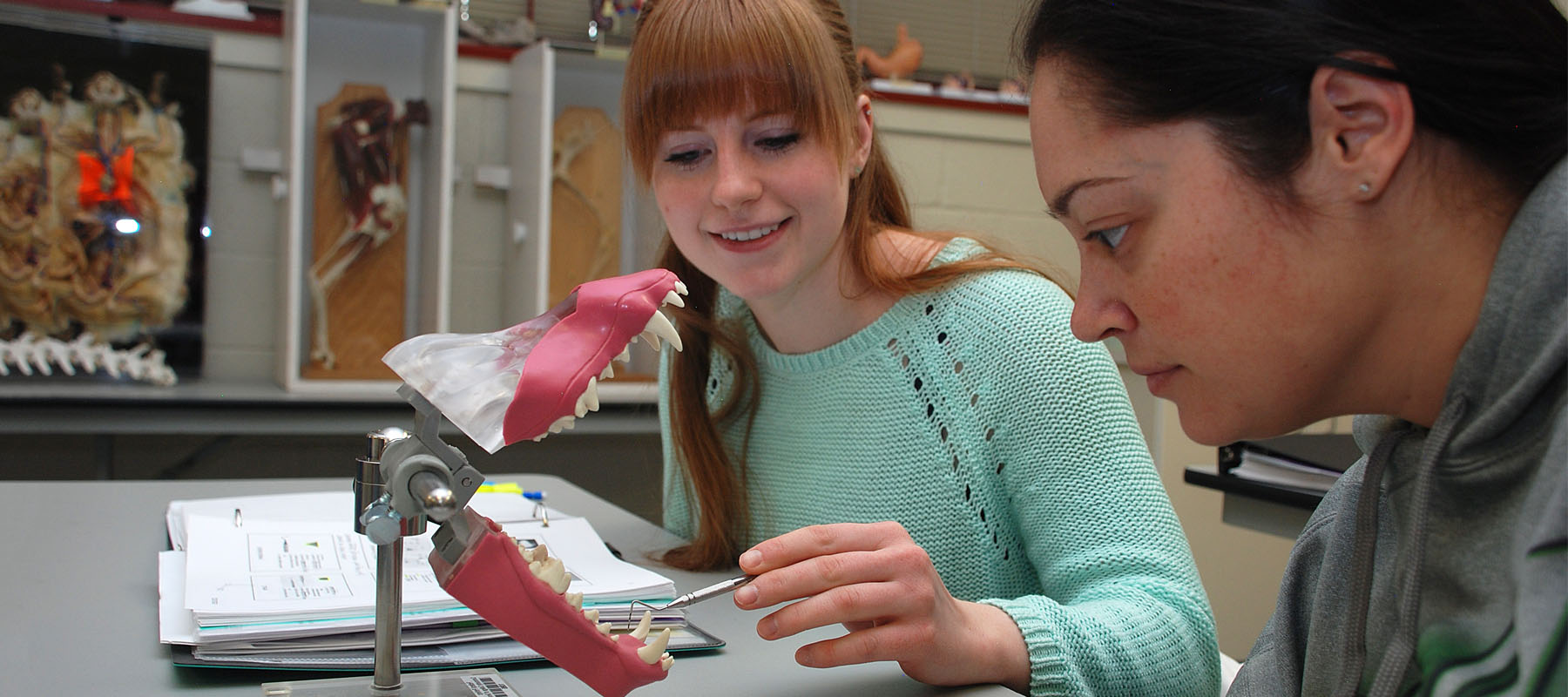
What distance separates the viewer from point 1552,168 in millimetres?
533

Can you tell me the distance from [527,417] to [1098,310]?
31 centimetres

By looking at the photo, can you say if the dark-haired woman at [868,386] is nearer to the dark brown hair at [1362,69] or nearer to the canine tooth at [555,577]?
the canine tooth at [555,577]

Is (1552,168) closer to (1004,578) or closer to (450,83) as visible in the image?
(1004,578)

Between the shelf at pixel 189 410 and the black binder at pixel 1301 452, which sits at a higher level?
the black binder at pixel 1301 452

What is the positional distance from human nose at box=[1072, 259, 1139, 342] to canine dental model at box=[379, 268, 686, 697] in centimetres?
23

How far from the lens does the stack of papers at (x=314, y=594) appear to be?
2.43 ft

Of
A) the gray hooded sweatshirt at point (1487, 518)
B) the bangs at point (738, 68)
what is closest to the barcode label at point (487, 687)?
the gray hooded sweatshirt at point (1487, 518)

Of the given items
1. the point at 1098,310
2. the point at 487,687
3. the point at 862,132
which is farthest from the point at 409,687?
the point at 862,132

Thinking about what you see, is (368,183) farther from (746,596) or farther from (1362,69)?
(1362,69)

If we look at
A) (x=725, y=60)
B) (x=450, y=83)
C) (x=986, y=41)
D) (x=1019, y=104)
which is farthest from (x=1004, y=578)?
(x=986, y=41)

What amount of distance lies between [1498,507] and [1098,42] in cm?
29

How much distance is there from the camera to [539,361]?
57 cm

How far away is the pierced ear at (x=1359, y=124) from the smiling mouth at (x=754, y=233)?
653mm

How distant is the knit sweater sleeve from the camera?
817 millimetres
